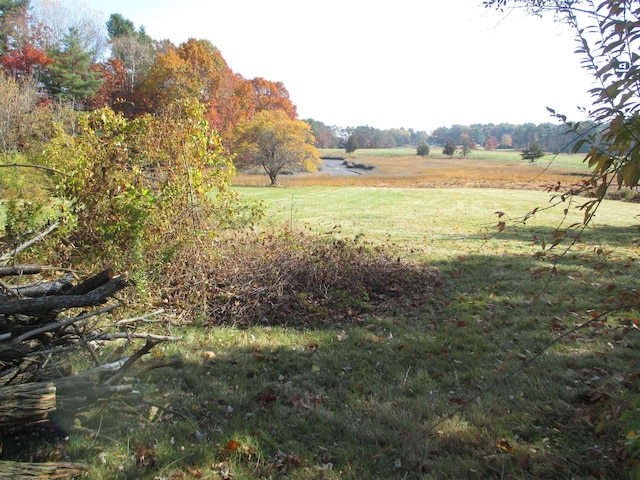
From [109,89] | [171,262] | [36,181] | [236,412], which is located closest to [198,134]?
[171,262]

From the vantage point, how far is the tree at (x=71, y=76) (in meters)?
37.3

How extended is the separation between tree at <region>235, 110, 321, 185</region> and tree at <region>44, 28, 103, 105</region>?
15.6 metres

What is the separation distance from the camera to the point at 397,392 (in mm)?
3646

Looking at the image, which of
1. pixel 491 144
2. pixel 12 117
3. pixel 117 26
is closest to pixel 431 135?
pixel 491 144

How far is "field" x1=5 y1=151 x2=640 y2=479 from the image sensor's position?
8.94 feet

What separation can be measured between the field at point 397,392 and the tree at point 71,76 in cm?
4027

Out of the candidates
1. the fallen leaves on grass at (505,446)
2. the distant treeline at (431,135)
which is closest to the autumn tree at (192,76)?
the fallen leaves on grass at (505,446)

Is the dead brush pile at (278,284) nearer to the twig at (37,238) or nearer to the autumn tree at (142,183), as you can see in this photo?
the autumn tree at (142,183)

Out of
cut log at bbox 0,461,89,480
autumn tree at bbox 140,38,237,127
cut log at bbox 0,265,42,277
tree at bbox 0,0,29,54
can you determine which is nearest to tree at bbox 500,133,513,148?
autumn tree at bbox 140,38,237,127

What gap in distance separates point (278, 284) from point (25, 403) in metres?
3.55

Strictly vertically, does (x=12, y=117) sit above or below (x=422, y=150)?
below

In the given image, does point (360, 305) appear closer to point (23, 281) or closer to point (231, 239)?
point (231, 239)

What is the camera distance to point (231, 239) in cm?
651

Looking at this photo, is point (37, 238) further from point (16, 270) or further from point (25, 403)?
point (25, 403)
